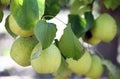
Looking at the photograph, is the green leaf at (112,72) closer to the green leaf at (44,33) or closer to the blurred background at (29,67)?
the green leaf at (44,33)

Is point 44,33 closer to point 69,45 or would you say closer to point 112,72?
point 69,45

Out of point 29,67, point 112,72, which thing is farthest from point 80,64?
point 29,67

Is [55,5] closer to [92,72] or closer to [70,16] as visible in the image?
[70,16]

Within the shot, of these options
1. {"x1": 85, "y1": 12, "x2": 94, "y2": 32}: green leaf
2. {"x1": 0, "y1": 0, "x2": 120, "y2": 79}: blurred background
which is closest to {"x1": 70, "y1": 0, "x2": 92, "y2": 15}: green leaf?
{"x1": 85, "y1": 12, "x2": 94, "y2": 32}: green leaf

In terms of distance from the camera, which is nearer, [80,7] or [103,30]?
[103,30]

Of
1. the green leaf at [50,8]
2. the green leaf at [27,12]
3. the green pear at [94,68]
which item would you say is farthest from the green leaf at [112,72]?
the green leaf at [27,12]
